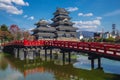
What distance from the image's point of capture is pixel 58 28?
229 ft

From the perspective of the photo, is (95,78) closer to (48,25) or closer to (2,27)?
(48,25)

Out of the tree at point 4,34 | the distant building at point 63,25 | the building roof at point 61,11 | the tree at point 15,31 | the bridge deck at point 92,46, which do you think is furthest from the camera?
the tree at point 15,31

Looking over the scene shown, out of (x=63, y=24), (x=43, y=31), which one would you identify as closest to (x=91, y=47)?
(x=43, y=31)

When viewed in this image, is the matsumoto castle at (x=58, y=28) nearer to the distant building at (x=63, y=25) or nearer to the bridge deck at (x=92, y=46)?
the distant building at (x=63, y=25)

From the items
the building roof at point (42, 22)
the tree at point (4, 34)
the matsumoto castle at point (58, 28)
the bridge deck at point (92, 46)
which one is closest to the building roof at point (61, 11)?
the matsumoto castle at point (58, 28)

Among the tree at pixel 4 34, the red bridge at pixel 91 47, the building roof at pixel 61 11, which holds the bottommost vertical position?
the red bridge at pixel 91 47

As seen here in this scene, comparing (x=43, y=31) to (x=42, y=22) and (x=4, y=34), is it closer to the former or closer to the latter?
(x=42, y=22)

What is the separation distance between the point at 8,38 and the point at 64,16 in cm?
2249

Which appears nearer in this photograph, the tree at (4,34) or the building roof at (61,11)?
the tree at (4,34)

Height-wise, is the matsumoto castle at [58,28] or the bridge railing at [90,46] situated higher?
the matsumoto castle at [58,28]

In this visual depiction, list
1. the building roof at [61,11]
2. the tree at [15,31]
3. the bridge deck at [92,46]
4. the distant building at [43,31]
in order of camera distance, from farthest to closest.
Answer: the tree at [15,31]
the building roof at [61,11]
the distant building at [43,31]
the bridge deck at [92,46]

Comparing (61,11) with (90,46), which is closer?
(90,46)

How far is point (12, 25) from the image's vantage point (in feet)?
287

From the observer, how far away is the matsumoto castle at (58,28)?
225 ft
